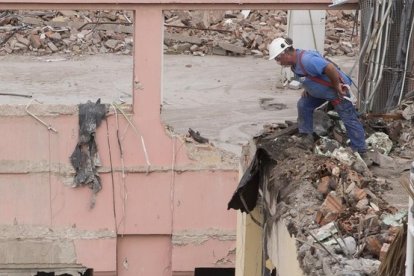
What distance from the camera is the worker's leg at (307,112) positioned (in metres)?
11.4

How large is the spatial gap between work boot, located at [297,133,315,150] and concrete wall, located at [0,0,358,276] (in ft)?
10.3

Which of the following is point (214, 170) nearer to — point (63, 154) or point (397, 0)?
point (63, 154)

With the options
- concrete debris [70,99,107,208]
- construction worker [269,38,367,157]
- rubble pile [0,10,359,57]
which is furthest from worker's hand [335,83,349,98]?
rubble pile [0,10,359,57]

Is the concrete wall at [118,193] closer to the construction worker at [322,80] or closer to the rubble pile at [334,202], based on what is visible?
the rubble pile at [334,202]

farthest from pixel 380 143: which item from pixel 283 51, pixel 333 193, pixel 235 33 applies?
pixel 235 33

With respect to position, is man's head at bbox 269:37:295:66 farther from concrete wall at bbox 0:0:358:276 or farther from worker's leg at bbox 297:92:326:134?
concrete wall at bbox 0:0:358:276

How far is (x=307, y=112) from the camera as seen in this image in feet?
37.5

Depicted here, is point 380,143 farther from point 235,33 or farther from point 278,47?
point 235,33

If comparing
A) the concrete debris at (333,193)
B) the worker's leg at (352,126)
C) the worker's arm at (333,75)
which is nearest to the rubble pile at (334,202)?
the concrete debris at (333,193)

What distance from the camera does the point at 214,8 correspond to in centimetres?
1417

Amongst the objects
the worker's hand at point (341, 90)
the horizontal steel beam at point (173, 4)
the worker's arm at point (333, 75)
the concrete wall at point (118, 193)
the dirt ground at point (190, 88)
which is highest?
the horizontal steel beam at point (173, 4)

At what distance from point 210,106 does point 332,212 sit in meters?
9.20

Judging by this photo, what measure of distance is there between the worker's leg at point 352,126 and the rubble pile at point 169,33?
36.1 ft

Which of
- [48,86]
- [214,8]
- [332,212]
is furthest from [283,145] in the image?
[48,86]
